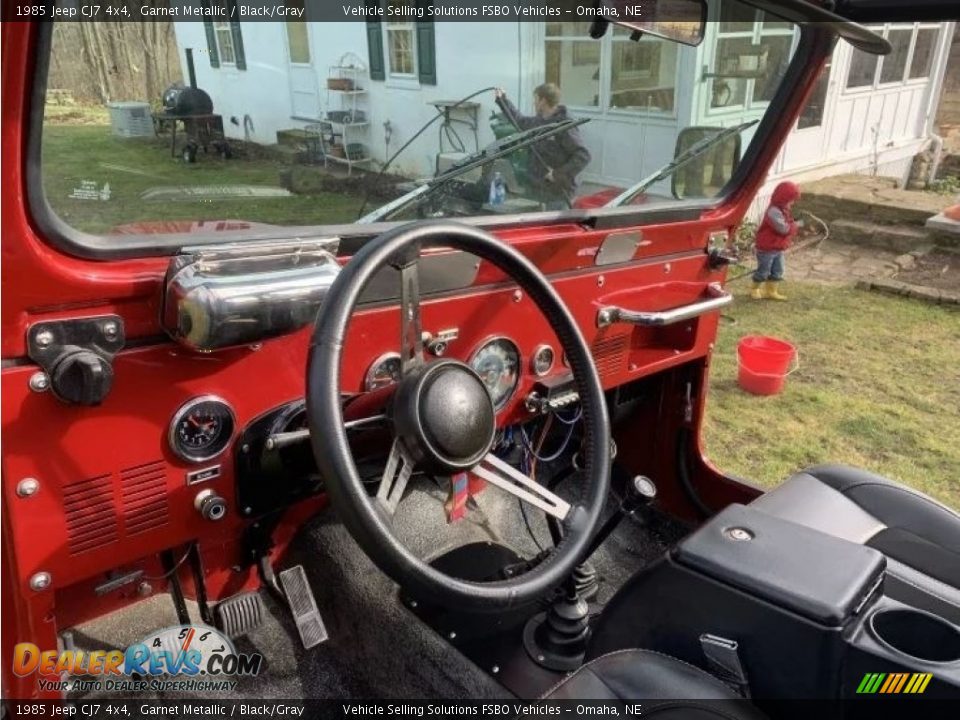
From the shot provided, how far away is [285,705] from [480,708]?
0.48m

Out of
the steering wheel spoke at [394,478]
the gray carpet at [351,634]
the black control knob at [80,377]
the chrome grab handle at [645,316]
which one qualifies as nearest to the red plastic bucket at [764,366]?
the chrome grab handle at [645,316]

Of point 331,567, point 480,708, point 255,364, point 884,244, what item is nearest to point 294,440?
point 255,364

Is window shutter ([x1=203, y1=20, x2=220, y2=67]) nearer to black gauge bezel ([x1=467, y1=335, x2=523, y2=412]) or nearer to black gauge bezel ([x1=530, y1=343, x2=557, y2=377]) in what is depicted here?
black gauge bezel ([x1=467, y1=335, x2=523, y2=412])

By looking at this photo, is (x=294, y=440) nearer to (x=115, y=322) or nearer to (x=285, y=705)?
(x=115, y=322)

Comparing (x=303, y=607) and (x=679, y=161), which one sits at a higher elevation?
(x=679, y=161)

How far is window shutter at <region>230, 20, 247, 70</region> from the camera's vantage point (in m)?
1.25

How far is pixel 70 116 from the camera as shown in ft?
3.99

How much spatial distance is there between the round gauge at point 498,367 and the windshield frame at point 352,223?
30cm

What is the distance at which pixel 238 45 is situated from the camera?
1271 mm

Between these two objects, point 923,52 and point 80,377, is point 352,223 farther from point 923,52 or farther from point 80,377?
point 923,52

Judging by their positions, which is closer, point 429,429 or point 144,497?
point 429,429

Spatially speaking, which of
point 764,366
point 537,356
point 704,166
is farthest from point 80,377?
point 764,366

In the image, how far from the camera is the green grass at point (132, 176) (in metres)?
1.24

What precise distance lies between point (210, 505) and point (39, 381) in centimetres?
45
